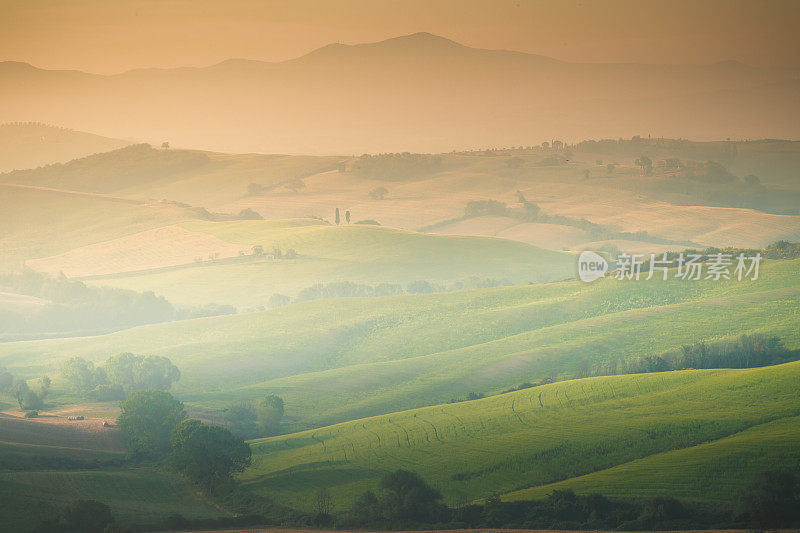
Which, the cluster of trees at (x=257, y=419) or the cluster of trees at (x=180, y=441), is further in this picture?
the cluster of trees at (x=257, y=419)

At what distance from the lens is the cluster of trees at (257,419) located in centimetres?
8694

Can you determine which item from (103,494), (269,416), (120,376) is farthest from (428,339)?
(103,494)

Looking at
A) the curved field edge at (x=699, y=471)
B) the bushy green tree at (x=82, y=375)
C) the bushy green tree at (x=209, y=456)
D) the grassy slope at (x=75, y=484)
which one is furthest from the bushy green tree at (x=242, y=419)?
the curved field edge at (x=699, y=471)

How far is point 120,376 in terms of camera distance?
111 meters

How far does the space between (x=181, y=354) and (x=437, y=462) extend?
7513cm

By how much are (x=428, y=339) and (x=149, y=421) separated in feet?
187

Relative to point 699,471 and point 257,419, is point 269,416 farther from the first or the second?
point 699,471

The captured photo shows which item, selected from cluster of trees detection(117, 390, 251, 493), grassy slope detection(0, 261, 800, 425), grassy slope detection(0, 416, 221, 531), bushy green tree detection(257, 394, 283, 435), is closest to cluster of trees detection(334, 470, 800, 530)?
grassy slope detection(0, 416, 221, 531)

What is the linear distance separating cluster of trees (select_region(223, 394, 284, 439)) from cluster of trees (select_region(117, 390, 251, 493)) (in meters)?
5.40

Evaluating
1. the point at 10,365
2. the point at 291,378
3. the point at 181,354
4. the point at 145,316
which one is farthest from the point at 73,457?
the point at 145,316

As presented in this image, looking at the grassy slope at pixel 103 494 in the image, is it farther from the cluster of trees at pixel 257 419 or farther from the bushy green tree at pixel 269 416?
the bushy green tree at pixel 269 416

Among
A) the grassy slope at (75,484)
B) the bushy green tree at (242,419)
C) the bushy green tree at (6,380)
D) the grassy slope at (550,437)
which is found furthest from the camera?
the bushy green tree at (6,380)

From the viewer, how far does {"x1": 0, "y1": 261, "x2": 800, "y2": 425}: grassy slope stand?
10362cm

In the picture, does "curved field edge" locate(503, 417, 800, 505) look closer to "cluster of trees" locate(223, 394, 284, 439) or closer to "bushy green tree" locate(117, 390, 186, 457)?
"bushy green tree" locate(117, 390, 186, 457)
